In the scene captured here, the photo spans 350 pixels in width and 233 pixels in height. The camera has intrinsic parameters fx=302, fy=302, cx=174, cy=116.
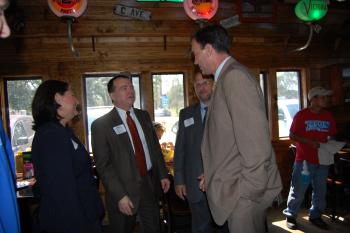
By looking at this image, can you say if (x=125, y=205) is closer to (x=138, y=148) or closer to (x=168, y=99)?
(x=138, y=148)

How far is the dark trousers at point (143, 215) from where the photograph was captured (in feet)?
7.88

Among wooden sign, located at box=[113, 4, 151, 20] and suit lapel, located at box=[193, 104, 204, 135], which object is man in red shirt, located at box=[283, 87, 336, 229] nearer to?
suit lapel, located at box=[193, 104, 204, 135]

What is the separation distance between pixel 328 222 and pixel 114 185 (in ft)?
Answer: 9.81

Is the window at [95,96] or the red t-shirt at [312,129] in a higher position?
the window at [95,96]

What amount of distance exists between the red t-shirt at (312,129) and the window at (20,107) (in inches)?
139

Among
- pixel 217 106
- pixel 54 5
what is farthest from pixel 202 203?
pixel 54 5

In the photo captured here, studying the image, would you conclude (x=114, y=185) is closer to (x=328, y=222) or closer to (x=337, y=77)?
(x=328, y=222)

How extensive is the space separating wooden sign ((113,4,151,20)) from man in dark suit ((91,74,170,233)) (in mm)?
1837

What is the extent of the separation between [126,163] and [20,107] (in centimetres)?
256

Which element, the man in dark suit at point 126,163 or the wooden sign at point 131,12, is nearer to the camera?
the man in dark suit at point 126,163

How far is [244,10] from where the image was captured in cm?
452

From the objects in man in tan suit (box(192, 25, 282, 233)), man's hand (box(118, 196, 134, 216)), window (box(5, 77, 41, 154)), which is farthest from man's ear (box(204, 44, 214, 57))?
window (box(5, 77, 41, 154))

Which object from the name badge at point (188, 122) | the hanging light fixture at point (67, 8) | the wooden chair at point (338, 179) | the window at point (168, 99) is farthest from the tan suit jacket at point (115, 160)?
the wooden chair at point (338, 179)

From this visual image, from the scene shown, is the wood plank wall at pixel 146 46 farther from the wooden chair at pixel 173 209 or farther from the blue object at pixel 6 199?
the blue object at pixel 6 199
